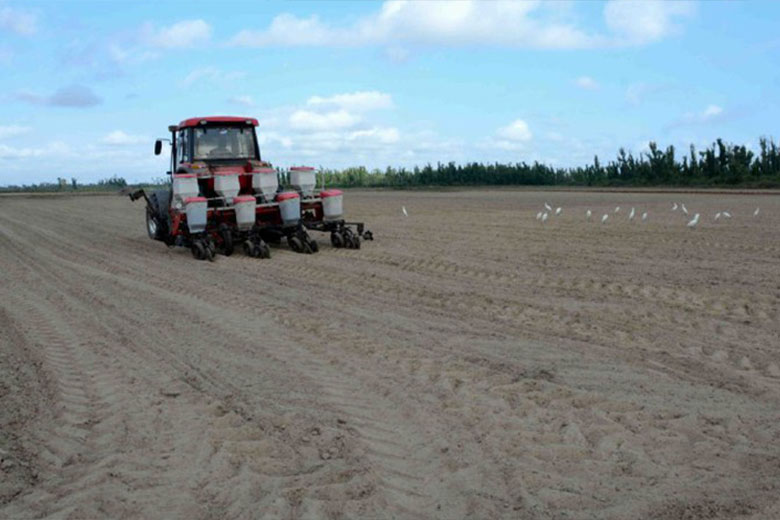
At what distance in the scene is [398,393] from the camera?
576 centimetres

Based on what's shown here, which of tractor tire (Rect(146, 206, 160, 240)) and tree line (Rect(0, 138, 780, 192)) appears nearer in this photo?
tractor tire (Rect(146, 206, 160, 240))

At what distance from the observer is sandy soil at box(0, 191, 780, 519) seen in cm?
412

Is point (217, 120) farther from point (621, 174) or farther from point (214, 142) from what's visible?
point (621, 174)

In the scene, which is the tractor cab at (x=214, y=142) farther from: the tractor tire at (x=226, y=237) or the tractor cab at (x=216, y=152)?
the tractor tire at (x=226, y=237)

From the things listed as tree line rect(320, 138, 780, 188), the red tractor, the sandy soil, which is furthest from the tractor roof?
tree line rect(320, 138, 780, 188)

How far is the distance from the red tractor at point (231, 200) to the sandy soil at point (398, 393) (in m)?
2.47

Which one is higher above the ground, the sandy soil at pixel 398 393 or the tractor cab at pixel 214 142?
the tractor cab at pixel 214 142

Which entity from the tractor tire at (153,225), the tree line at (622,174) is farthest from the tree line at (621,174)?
the tractor tire at (153,225)

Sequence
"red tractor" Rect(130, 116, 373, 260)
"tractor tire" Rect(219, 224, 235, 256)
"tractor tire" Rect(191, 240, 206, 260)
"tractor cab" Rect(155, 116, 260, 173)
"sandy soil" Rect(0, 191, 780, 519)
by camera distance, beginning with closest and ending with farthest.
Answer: "sandy soil" Rect(0, 191, 780, 519) < "tractor tire" Rect(191, 240, 206, 260) < "red tractor" Rect(130, 116, 373, 260) < "tractor tire" Rect(219, 224, 235, 256) < "tractor cab" Rect(155, 116, 260, 173)

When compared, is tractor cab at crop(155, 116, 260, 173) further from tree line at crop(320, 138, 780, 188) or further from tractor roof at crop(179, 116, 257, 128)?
tree line at crop(320, 138, 780, 188)

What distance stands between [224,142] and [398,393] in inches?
446

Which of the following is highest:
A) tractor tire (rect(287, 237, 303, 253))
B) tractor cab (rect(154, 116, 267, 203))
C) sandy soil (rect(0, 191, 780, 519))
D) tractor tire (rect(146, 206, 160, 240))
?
tractor cab (rect(154, 116, 267, 203))

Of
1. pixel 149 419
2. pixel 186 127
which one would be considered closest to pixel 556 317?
pixel 149 419

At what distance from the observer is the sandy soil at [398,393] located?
412cm
